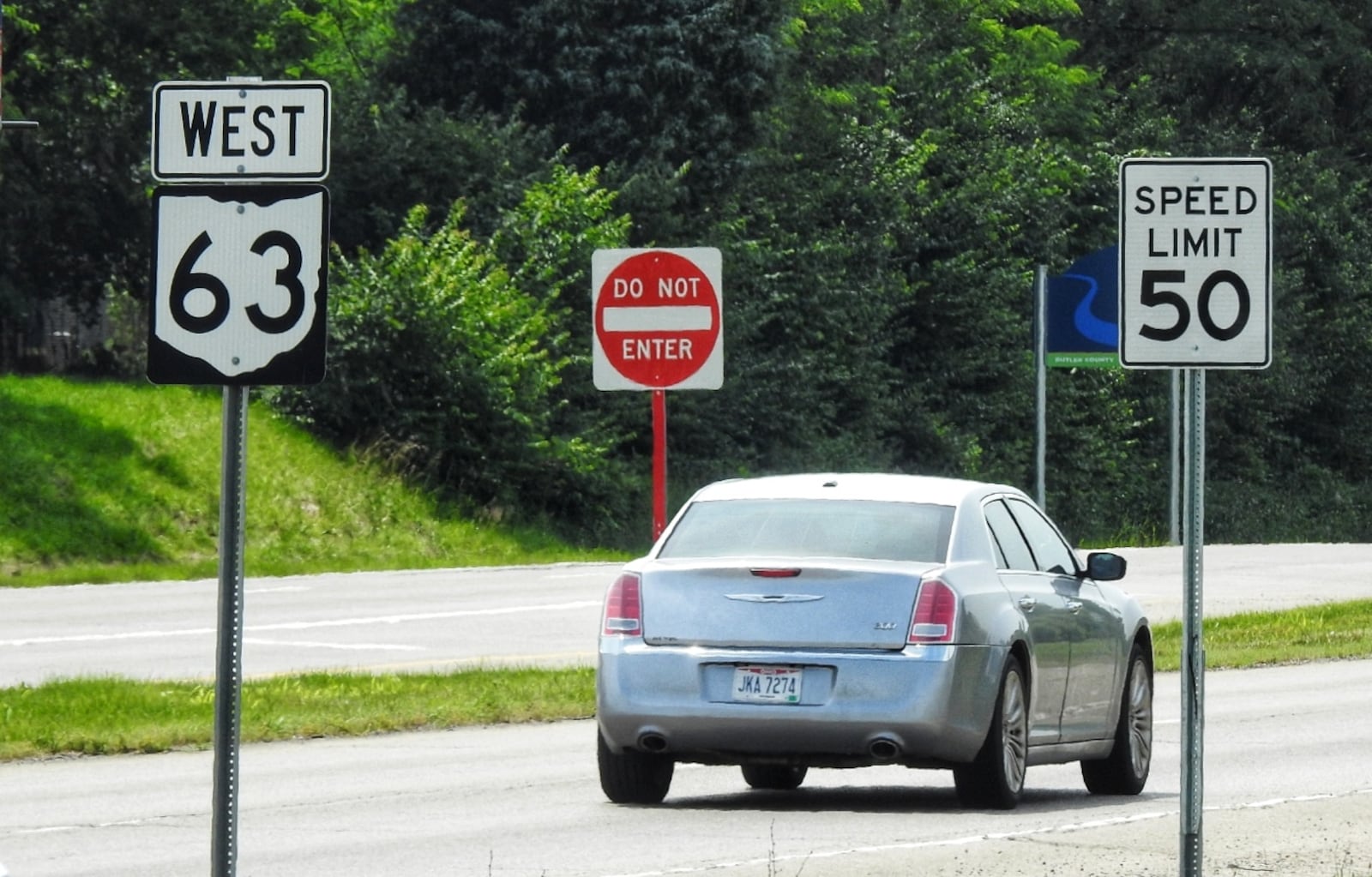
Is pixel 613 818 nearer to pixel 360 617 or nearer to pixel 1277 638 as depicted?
pixel 360 617

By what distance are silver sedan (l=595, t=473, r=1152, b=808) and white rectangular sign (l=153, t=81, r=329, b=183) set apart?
5.62 meters

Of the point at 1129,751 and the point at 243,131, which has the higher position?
the point at 243,131

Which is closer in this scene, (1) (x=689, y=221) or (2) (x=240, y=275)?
(2) (x=240, y=275)

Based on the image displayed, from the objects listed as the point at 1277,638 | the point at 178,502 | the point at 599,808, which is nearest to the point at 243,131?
the point at 599,808

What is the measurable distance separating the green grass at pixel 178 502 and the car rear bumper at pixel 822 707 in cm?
1899

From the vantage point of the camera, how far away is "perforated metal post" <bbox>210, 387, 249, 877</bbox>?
266 inches

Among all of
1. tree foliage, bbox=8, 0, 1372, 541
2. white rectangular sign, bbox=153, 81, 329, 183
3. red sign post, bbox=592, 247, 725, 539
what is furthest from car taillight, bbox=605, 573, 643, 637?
tree foliage, bbox=8, 0, 1372, 541

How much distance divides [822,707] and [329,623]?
13.1 m

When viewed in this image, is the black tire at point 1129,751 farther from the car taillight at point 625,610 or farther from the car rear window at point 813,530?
the car taillight at point 625,610

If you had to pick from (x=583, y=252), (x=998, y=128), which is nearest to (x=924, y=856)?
(x=583, y=252)

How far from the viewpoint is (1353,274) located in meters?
64.4

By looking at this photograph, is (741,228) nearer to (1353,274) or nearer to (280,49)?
(280,49)

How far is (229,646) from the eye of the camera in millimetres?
6859

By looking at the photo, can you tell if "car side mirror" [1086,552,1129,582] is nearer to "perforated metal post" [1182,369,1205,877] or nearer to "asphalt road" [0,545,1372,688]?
"perforated metal post" [1182,369,1205,877]
